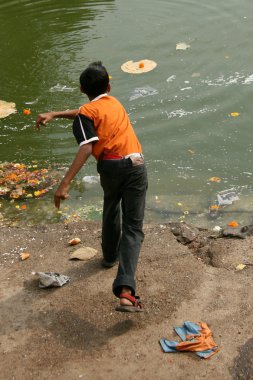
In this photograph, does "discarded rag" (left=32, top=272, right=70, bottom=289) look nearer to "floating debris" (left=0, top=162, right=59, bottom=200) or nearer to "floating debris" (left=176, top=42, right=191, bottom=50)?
"floating debris" (left=0, top=162, right=59, bottom=200)

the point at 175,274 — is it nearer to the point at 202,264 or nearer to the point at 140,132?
the point at 202,264

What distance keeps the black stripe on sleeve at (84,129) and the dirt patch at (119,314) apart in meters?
1.14

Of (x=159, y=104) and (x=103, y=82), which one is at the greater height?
(x=103, y=82)

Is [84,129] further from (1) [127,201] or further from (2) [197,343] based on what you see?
(2) [197,343]

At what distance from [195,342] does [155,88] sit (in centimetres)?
464

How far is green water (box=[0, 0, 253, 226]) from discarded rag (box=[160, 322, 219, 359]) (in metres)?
1.62

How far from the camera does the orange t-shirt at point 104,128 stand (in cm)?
338

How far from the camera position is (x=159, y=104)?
273 inches

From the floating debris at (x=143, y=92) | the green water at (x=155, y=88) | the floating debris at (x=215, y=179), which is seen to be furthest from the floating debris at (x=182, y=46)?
the floating debris at (x=215, y=179)

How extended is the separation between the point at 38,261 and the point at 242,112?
11.2ft

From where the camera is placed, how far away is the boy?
3393 mm

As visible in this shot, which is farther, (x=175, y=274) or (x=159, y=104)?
(x=159, y=104)

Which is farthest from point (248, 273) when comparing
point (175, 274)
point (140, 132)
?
point (140, 132)

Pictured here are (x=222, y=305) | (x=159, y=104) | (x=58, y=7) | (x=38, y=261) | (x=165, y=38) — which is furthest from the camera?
Result: (x=58, y=7)
